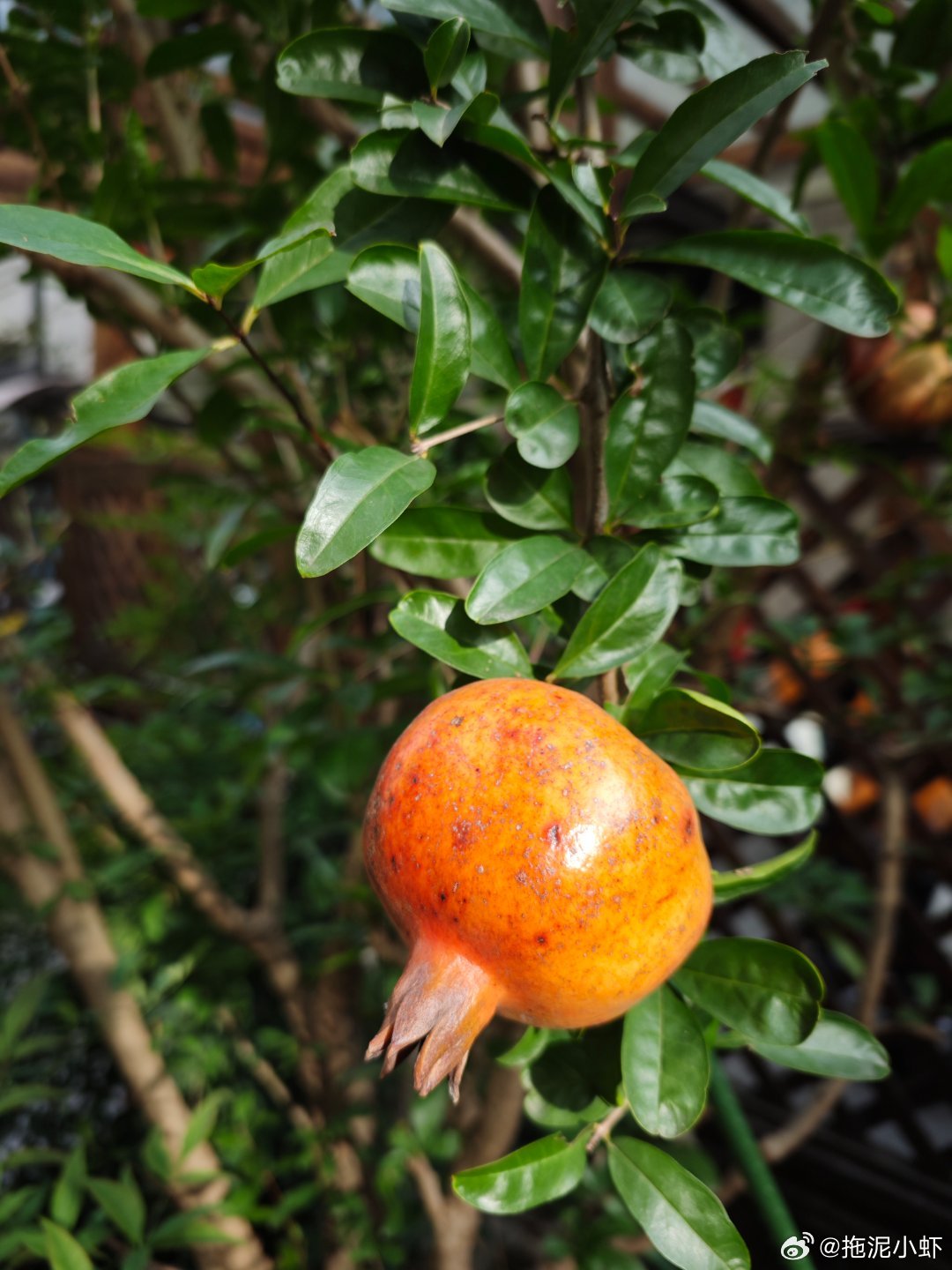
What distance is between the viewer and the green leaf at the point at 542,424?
399 mm

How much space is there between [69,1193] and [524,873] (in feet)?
2.64

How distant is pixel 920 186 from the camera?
2.03 feet

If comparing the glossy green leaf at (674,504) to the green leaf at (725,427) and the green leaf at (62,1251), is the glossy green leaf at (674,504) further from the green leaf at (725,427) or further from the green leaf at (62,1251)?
the green leaf at (62,1251)

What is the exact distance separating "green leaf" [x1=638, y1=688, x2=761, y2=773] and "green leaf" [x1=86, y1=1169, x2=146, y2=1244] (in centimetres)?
76

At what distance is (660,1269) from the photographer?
46.3 inches

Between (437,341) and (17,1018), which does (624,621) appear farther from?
(17,1018)

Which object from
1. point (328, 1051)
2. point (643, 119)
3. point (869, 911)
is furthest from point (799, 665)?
point (643, 119)

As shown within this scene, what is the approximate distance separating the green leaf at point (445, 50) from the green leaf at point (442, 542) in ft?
0.62

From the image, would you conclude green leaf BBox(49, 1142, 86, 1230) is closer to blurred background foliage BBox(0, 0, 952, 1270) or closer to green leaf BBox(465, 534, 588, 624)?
blurred background foliage BBox(0, 0, 952, 1270)

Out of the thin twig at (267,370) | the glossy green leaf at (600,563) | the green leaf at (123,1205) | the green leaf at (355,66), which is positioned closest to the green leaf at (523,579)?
the glossy green leaf at (600,563)

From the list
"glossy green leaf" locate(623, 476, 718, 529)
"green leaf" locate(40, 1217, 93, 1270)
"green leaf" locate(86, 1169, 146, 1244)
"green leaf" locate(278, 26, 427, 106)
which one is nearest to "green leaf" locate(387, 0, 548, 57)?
"green leaf" locate(278, 26, 427, 106)

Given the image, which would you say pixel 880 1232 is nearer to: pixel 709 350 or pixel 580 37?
pixel 709 350

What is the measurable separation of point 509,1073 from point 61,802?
1075 mm

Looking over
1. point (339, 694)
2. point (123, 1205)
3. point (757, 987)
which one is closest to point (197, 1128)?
point (123, 1205)
